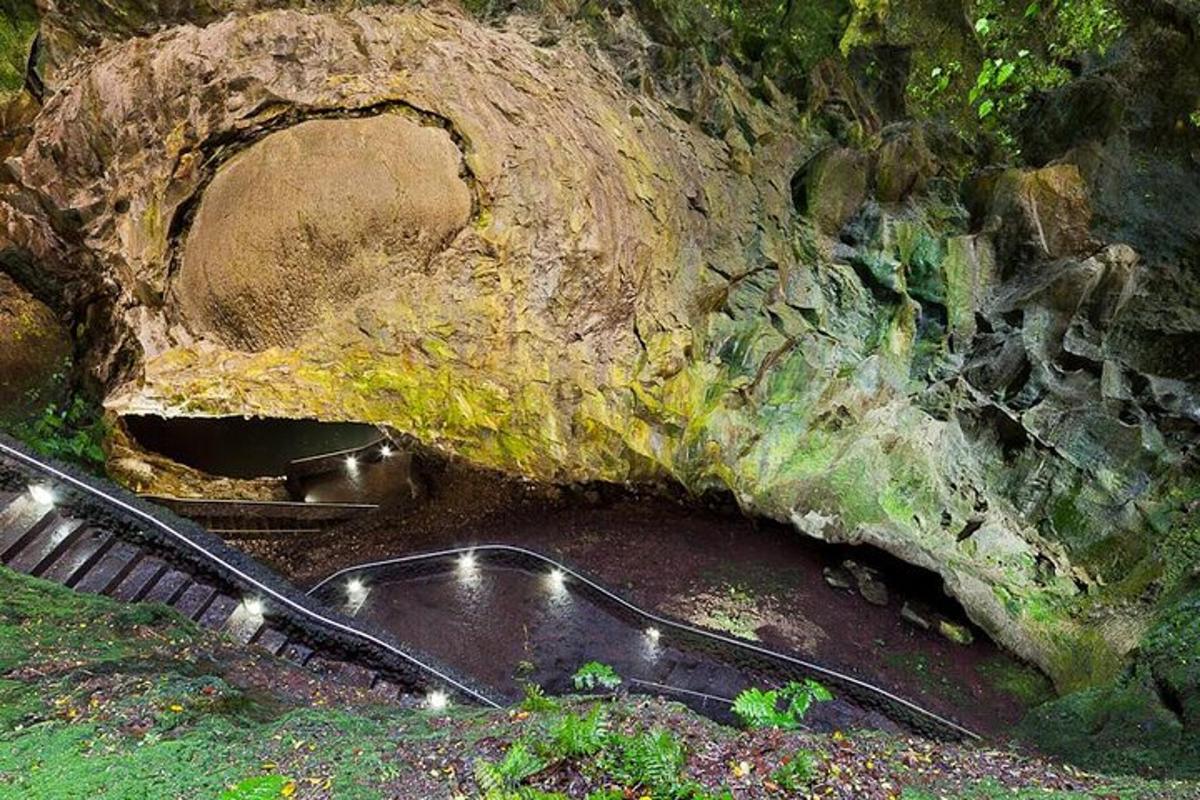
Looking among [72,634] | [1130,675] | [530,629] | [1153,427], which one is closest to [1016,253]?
[1153,427]

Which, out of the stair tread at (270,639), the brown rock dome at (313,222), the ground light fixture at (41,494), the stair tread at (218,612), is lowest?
the stair tread at (270,639)

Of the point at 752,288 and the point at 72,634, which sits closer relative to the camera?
the point at 72,634

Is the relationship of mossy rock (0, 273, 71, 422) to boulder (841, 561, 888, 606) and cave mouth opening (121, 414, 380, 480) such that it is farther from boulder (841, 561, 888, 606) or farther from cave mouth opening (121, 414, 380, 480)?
boulder (841, 561, 888, 606)

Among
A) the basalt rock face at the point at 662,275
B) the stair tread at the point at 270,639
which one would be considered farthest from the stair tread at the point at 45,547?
the basalt rock face at the point at 662,275

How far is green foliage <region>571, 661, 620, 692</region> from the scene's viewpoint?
662cm

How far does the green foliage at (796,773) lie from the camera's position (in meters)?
2.77

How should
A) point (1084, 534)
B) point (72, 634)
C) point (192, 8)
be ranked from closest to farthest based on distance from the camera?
point (72, 634) < point (192, 8) < point (1084, 534)

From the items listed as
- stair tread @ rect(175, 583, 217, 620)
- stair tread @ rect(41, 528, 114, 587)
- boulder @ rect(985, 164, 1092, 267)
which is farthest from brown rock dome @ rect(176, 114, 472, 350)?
boulder @ rect(985, 164, 1092, 267)

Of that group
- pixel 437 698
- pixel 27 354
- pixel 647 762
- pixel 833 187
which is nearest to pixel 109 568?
pixel 437 698

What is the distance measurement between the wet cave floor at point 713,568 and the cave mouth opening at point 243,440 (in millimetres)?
2630

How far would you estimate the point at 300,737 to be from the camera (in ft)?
10.8

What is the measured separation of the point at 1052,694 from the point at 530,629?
5.94 m

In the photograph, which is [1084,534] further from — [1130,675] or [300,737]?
[300,737]

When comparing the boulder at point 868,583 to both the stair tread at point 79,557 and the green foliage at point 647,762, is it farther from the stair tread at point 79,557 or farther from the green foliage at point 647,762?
the stair tread at point 79,557
